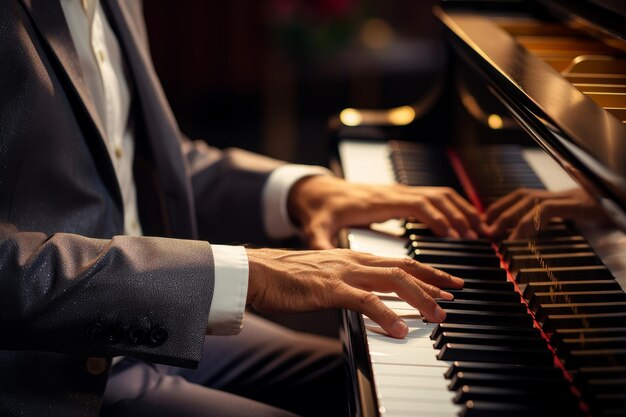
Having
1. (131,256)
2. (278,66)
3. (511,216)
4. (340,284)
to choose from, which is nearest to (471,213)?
(511,216)

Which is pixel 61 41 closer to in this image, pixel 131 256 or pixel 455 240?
pixel 131 256

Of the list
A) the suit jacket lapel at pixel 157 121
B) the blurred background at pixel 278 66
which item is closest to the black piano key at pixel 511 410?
the suit jacket lapel at pixel 157 121

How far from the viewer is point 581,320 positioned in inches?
44.4

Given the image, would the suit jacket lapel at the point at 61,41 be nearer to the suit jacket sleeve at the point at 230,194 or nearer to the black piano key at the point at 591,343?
the suit jacket sleeve at the point at 230,194

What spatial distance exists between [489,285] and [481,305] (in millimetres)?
77

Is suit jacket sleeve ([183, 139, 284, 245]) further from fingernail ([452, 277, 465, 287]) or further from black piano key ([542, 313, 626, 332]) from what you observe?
black piano key ([542, 313, 626, 332])

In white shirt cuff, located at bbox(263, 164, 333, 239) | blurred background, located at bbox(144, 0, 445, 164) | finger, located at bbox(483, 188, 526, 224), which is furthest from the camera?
blurred background, located at bbox(144, 0, 445, 164)

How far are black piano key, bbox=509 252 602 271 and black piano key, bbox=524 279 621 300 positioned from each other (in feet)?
0.10

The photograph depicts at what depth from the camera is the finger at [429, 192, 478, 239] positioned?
62.9 inches

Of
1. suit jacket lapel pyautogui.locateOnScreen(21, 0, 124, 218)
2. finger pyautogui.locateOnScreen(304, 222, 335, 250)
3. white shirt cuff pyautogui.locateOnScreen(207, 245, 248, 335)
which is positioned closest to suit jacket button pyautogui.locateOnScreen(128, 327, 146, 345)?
white shirt cuff pyautogui.locateOnScreen(207, 245, 248, 335)

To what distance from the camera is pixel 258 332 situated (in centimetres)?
177

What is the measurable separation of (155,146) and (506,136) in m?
0.70

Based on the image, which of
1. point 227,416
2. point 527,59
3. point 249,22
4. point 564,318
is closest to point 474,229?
point 527,59

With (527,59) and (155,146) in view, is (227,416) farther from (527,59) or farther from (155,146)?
(527,59)
